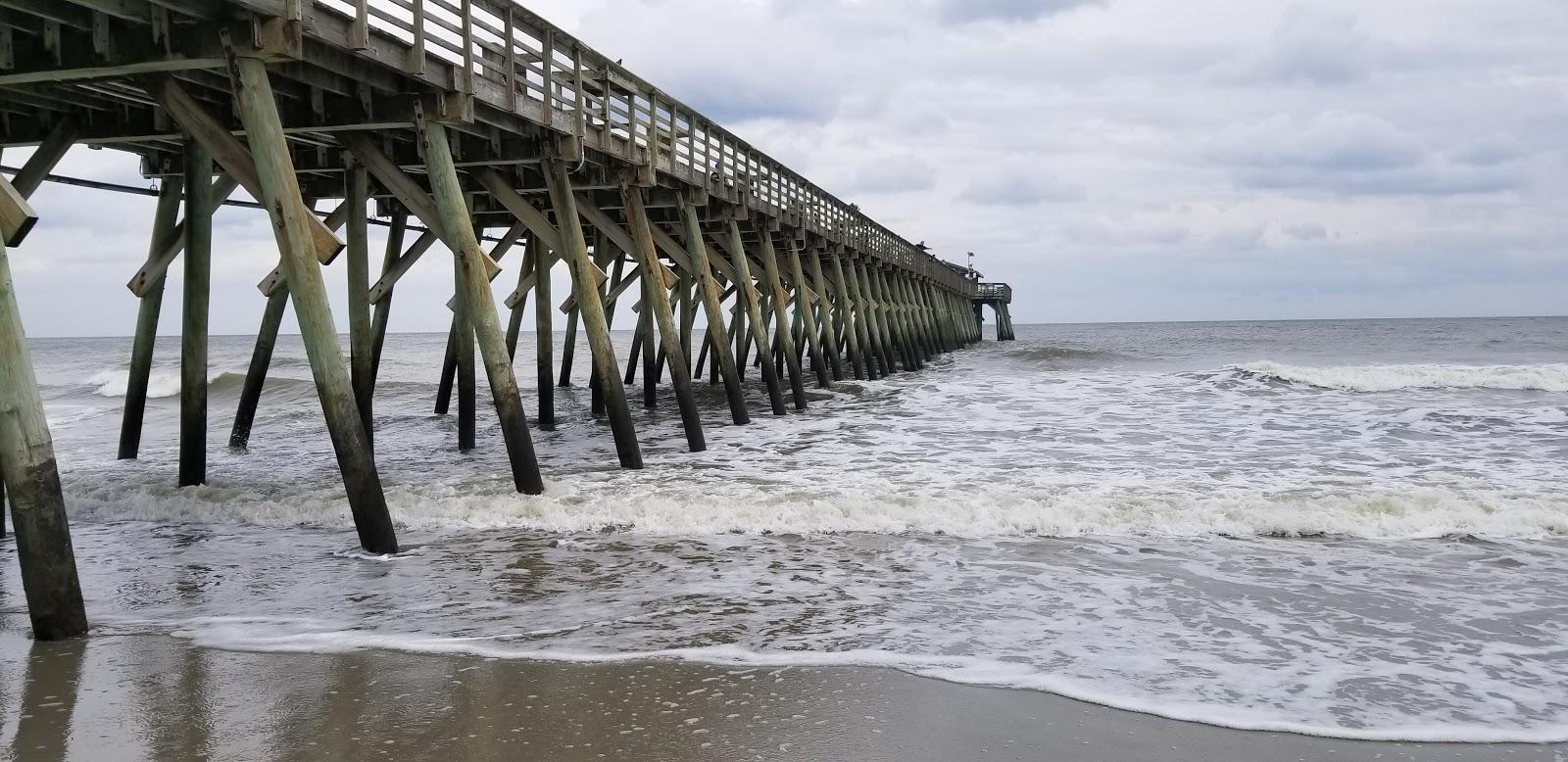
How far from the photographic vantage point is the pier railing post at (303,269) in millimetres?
6570

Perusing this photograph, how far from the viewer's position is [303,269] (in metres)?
6.64

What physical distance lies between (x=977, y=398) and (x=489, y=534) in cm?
1382

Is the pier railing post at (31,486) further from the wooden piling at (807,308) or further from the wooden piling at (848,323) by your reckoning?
the wooden piling at (848,323)

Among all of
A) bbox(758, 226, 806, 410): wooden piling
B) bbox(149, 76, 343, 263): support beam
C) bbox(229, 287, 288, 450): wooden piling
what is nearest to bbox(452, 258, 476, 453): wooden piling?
bbox(229, 287, 288, 450): wooden piling

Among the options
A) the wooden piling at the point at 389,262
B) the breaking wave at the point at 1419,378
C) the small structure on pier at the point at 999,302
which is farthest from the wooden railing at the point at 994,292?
the wooden piling at the point at 389,262

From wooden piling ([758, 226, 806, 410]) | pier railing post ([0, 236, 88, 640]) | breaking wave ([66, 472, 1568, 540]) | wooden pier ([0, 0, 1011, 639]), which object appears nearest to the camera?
pier railing post ([0, 236, 88, 640])

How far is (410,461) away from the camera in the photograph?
479 inches

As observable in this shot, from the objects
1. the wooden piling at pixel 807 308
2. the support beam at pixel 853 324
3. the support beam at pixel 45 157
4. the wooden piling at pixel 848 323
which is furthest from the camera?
the support beam at pixel 853 324

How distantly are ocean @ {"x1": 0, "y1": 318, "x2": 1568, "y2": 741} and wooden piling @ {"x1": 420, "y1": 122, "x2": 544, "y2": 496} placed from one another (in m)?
0.56

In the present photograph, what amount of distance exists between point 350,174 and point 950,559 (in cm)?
744

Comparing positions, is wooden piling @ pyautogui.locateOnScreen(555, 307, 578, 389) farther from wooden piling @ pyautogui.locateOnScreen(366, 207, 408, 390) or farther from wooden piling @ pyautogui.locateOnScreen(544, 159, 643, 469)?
wooden piling @ pyautogui.locateOnScreen(544, 159, 643, 469)

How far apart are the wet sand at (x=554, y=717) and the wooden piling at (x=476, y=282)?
4264mm

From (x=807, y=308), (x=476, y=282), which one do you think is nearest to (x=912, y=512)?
(x=476, y=282)

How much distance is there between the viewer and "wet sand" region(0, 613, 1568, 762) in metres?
3.64
